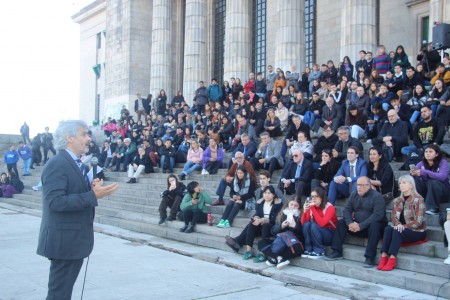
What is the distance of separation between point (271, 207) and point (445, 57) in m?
7.26

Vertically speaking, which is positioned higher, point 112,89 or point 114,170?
point 112,89

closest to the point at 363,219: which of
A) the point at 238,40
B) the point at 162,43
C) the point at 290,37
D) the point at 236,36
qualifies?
the point at 290,37

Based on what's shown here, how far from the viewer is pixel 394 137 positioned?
1075 cm

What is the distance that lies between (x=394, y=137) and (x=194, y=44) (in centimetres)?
1661

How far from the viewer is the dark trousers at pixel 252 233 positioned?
8.85 meters

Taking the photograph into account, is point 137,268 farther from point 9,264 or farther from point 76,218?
point 76,218

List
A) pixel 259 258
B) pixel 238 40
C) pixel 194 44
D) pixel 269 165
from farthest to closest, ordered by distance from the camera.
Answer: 1. pixel 194 44
2. pixel 238 40
3. pixel 269 165
4. pixel 259 258

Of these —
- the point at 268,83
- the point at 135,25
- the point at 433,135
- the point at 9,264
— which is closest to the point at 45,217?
the point at 9,264

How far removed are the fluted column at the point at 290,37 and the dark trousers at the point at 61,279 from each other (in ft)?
55.2

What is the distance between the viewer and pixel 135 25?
3092 cm

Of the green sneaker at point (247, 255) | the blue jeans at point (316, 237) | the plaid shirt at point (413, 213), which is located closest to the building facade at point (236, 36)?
the plaid shirt at point (413, 213)

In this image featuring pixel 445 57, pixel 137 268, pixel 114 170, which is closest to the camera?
pixel 137 268

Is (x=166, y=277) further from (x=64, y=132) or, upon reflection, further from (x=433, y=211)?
(x=433, y=211)

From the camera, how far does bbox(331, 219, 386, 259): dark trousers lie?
7.48m
